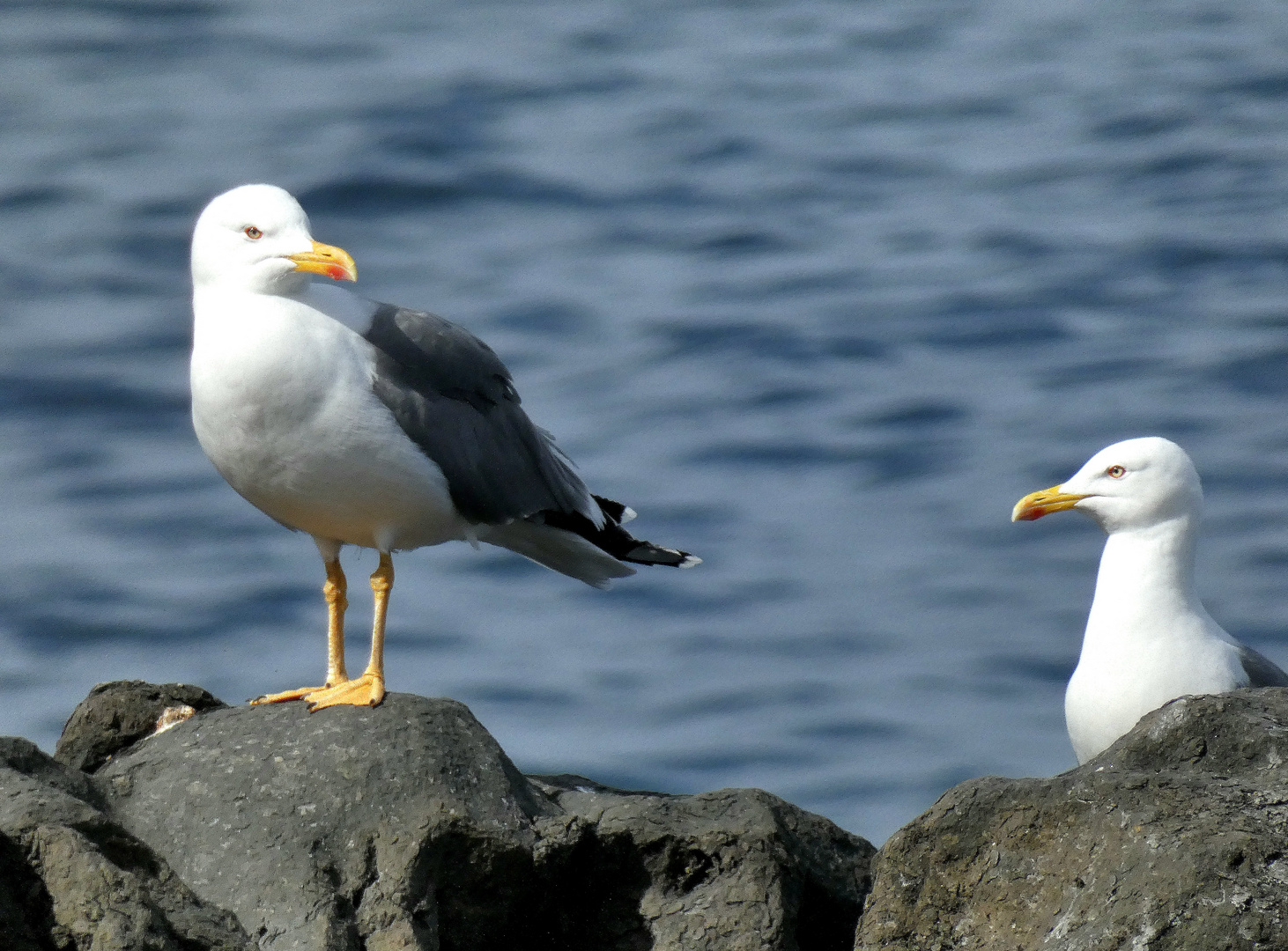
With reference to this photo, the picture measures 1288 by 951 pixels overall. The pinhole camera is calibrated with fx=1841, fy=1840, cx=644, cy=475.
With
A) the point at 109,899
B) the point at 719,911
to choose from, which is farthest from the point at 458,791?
the point at 109,899

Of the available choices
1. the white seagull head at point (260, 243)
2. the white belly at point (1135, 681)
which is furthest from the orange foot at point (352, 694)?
the white belly at point (1135, 681)

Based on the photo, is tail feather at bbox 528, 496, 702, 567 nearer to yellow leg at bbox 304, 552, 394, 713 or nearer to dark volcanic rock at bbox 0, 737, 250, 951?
yellow leg at bbox 304, 552, 394, 713

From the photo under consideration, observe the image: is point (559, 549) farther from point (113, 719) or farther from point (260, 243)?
point (113, 719)

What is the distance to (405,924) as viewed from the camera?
4.61m

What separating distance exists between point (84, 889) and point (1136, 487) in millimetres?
4712

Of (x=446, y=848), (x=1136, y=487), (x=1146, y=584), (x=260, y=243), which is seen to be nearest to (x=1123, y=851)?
(x=446, y=848)

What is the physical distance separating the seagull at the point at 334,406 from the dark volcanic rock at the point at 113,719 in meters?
0.32

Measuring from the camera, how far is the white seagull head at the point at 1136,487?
7273mm

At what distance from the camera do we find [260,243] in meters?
6.24

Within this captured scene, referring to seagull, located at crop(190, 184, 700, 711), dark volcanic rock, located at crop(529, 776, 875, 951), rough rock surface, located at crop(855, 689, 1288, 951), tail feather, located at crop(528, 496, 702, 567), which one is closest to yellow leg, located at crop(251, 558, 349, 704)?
seagull, located at crop(190, 184, 700, 711)

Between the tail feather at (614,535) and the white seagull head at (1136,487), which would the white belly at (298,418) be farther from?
the white seagull head at (1136,487)

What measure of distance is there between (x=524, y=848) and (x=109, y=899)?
1.23 m

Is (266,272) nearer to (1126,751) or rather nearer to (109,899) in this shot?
(109,899)

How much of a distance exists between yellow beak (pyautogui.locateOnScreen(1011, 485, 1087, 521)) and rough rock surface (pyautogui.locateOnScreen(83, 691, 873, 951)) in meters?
2.57
